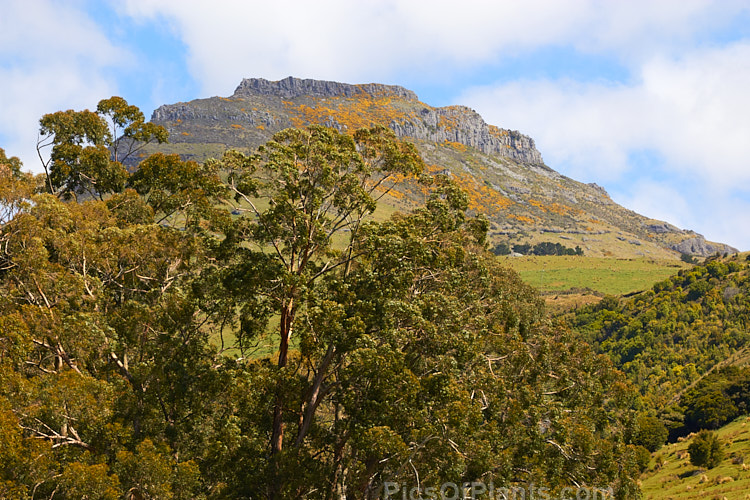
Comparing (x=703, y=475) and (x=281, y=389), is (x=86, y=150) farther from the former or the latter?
(x=703, y=475)

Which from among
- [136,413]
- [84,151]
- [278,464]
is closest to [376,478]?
[278,464]

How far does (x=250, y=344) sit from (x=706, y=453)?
47.6 metres

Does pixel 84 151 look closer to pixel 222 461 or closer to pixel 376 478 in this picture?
pixel 222 461

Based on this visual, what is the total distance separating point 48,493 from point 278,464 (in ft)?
20.4

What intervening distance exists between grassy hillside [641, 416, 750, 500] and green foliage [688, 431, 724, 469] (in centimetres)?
59

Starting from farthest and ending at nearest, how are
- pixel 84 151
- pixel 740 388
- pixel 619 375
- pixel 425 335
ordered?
pixel 740 388, pixel 619 375, pixel 84 151, pixel 425 335

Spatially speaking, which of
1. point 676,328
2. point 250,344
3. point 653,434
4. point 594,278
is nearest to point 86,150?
point 250,344

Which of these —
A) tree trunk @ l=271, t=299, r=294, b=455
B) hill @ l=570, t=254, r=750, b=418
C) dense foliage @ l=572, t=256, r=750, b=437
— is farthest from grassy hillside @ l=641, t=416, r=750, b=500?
hill @ l=570, t=254, r=750, b=418

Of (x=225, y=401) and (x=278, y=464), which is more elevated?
(x=225, y=401)

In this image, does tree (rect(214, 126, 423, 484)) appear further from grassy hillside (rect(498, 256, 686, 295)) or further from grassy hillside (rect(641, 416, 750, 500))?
grassy hillside (rect(498, 256, 686, 295))

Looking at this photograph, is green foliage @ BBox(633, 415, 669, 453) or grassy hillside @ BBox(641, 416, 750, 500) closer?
grassy hillside @ BBox(641, 416, 750, 500)

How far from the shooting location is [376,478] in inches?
804

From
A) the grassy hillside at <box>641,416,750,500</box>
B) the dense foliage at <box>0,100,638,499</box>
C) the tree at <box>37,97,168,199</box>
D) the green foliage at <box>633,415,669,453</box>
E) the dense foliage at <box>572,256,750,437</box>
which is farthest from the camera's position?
the dense foliage at <box>572,256,750,437</box>

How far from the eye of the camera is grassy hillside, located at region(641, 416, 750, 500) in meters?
42.0
